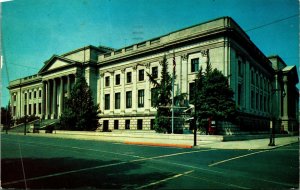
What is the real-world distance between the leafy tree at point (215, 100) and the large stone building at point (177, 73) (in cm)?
348

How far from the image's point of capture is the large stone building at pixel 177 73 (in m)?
33.0

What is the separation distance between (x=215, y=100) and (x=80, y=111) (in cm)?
2054

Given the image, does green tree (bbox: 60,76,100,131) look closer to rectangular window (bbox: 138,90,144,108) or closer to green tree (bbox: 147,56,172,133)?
rectangular window (bbox: 138,90,144,108)

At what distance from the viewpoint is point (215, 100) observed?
27.5 m

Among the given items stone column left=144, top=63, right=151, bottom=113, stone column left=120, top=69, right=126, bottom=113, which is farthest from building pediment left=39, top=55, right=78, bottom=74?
stone column left=144, top=63, right=151, bottom=113

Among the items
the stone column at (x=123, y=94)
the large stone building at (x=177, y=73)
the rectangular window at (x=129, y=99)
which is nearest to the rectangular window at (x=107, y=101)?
the large stone building at (x=177, y=73)

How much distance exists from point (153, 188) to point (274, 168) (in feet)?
20.1

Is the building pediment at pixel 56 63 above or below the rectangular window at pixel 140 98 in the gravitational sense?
above

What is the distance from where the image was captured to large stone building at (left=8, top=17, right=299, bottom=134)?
3297 cm

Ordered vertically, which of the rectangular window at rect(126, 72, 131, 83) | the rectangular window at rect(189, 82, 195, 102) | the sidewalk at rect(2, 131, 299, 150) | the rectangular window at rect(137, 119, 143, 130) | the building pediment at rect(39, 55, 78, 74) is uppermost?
the building pediment at rect(39, 55, 78, 74)

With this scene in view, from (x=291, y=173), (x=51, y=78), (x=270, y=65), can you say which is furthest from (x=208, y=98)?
(x=51, y=78)

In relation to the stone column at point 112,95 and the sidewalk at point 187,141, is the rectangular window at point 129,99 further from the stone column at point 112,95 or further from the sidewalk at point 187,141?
the sidewalk at point 187,141

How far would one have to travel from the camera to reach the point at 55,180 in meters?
8.80

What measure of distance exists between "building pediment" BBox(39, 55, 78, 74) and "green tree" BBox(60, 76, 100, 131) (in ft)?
38.8
